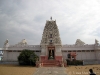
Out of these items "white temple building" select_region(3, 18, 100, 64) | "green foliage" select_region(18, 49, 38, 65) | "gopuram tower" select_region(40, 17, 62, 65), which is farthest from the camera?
"white temple building" select_region(3, 18, 100, 64)

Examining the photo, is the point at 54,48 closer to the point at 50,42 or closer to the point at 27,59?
the point at 50,42

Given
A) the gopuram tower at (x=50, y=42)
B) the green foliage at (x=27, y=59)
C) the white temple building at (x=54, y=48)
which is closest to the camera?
the green foliage at (x=27, y=59)

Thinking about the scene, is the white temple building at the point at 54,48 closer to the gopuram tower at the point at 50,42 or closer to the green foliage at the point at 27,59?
the gopuram tower at the point at 50,42

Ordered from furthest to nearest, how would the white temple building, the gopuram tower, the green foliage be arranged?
the white temple building → the gopuram tower → the green foliage

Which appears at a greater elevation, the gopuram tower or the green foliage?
the gopuram tower

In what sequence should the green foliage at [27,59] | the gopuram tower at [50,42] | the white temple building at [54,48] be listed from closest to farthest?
the green foliage at [27,59]
the gopuram tower at [50,42]
the white temple building at [54,48]

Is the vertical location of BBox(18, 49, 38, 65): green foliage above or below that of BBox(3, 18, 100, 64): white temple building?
below

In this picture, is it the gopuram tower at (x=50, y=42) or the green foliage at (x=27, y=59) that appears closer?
the green foliage at (x=27, y=59)

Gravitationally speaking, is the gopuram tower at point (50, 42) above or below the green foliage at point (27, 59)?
above

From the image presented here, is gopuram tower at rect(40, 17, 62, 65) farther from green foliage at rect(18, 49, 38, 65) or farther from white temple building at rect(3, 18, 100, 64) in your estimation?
green foliage at rect(18, 49, 38, 65)

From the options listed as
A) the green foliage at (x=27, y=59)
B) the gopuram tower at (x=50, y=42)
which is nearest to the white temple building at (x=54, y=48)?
the gopuram tower at (x=50, y=42)

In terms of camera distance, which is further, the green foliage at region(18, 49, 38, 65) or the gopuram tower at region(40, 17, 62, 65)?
the gopuram tower at region(40, 17, 62, 65)

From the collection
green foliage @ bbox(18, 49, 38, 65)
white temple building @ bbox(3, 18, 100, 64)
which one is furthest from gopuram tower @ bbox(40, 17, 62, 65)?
green foliage @ bbox(18, 49, 38, 65)

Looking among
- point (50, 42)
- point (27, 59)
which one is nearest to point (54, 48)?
point (50, 42)
